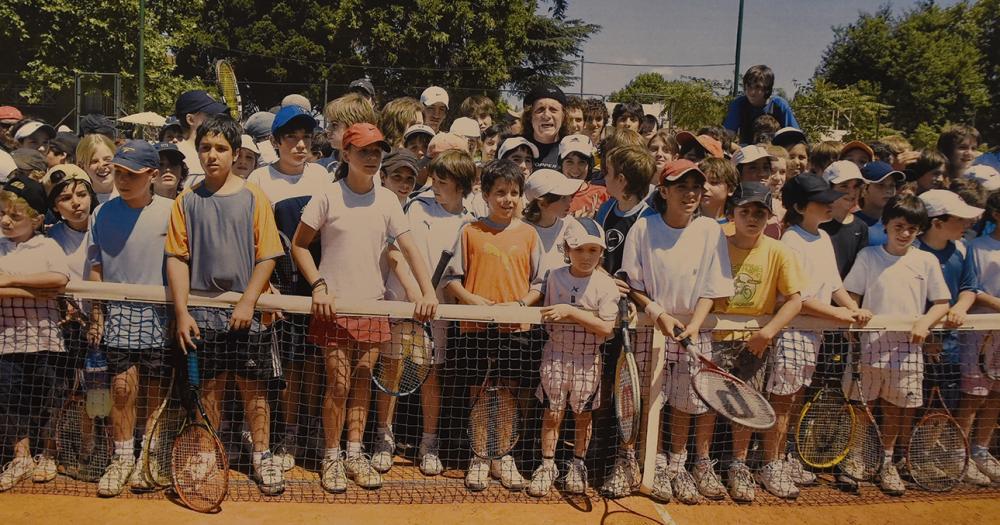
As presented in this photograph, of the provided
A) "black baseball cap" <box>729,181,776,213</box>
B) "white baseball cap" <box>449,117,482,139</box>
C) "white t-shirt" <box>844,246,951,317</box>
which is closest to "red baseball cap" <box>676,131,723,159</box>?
"black baseball cap" <box>729,181,776,213</box>

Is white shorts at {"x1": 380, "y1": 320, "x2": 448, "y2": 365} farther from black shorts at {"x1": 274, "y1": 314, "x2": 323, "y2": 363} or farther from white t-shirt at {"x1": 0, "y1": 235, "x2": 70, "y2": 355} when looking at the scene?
white t-shirt at {"x1": 0, "y1": 235, "x2": 70, "y2": 355}

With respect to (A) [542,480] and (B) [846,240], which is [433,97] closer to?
(B) [846,240]

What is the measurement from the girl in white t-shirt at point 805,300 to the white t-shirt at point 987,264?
104 centimetres

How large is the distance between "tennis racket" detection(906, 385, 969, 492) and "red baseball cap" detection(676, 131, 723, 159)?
227cm

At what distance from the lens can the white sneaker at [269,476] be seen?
4.34 m

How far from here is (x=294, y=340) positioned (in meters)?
4.55

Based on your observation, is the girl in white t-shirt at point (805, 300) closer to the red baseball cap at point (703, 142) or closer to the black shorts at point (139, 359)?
the red baseball cap at point (703, 142)

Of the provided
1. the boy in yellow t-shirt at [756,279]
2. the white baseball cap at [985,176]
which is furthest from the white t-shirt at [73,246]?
the white baseball cap at [985,176]

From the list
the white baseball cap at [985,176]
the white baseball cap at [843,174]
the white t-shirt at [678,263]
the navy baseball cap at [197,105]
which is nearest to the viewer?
the white t-shirt at [678,263]

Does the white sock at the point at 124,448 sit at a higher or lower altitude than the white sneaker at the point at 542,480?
higher

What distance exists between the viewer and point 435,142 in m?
5.63

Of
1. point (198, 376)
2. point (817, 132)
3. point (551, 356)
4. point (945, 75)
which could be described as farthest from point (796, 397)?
point (945, 75)

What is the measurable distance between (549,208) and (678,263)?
904mm

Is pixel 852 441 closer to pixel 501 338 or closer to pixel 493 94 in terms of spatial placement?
pixel 501 338
